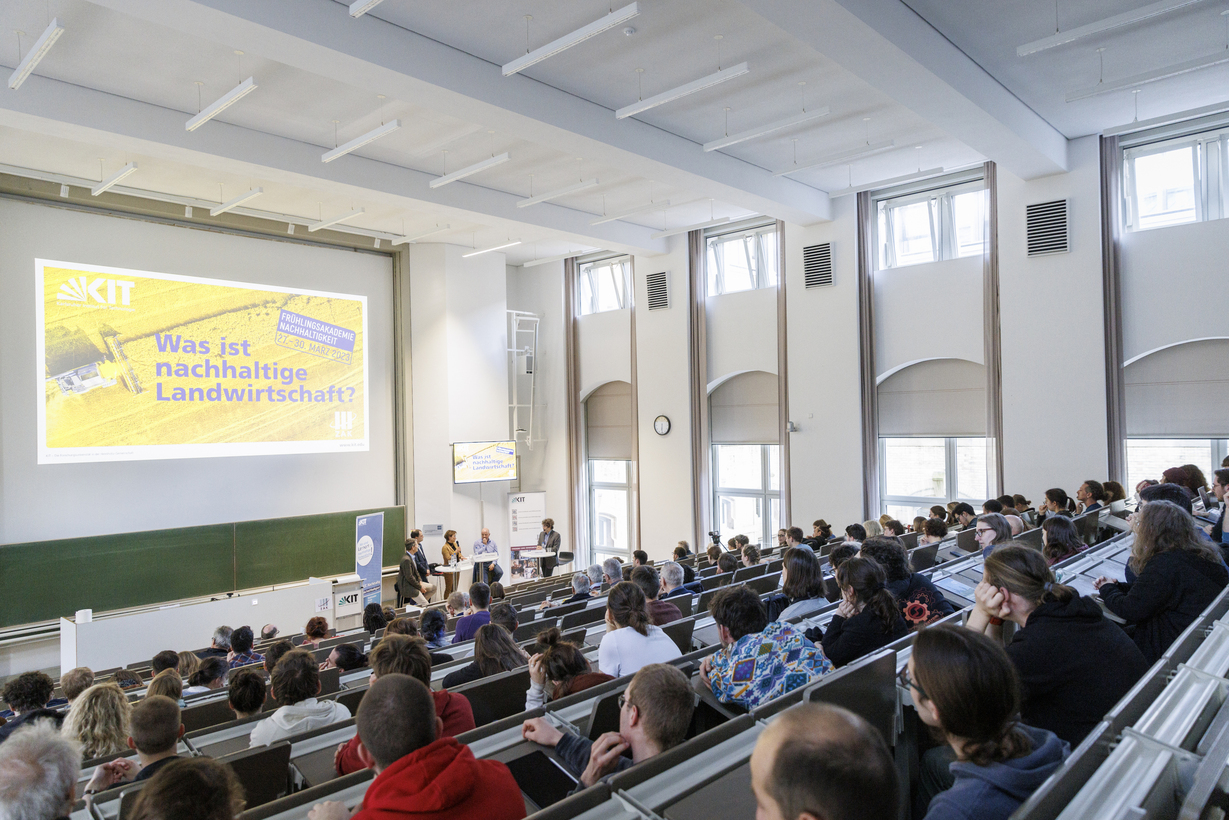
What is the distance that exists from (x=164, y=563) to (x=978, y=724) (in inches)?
428

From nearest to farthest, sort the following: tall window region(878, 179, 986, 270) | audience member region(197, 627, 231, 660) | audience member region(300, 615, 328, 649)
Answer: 1. audience member region(300, 615, 328, 649)
2. audience member region(197, 627, 231, 660)
3. tall window region(878, 179, 986, 270)

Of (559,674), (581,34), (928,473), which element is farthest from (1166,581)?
(928,473)

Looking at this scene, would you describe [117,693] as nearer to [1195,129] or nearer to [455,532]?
→ [455,532]

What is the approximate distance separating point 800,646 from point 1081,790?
1.08m

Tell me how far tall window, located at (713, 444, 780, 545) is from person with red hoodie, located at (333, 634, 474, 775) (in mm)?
9533

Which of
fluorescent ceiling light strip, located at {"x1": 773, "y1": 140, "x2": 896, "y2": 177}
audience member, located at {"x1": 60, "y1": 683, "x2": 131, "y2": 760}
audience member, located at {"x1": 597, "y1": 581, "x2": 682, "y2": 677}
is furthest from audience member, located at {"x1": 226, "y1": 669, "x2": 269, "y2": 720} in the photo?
fluorescent ceiling light strip, located at {"x1": 773, "y1": 140, "x2": 896, "y2": 177}

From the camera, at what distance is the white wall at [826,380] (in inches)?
418

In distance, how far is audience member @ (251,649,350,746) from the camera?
9.63ft

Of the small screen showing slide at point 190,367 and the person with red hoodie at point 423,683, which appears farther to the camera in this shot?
the small screen showing slide at point 190,367

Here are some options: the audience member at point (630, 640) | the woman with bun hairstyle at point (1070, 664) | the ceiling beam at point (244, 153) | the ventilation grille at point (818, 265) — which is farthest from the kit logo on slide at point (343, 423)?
the woman with bun hairstyle at point (1070, 664)

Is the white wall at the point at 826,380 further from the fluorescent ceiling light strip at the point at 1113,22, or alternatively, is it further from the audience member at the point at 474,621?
the audience member at the point at 474,621

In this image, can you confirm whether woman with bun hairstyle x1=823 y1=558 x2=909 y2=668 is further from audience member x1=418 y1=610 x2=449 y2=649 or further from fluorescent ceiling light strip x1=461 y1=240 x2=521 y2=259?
fluorescent ceiling light strip x1=461 y1=240 x2=521 y2=259

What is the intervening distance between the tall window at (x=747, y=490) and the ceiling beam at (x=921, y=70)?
5.54m

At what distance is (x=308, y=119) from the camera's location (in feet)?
26.0
